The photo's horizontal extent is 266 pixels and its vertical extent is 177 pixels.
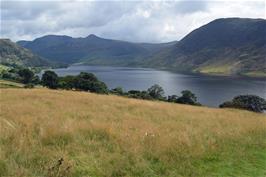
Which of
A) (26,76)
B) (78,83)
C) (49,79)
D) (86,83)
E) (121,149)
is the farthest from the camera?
(26,76)

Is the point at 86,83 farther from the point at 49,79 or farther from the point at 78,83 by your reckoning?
the point at 49,79

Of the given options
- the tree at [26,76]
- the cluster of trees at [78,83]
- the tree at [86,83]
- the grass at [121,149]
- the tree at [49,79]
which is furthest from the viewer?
the tree at [26,76]

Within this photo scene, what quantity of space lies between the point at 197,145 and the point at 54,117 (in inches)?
246

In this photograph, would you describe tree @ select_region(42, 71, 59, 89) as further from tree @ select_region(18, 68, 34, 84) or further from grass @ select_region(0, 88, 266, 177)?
grass @ select_region(0, 88, 266, 177)

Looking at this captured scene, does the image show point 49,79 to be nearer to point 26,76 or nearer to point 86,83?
point 86,83

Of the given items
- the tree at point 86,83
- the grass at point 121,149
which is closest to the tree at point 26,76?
the tree at point 86,83

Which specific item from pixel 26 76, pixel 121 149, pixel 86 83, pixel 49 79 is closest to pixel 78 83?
pixel 86 83

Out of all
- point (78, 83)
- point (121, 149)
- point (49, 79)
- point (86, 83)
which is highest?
point (49, 79)

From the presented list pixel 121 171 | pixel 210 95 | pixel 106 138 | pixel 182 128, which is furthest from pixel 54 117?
pixel 210 95

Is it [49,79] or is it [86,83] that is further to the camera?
[49,79]

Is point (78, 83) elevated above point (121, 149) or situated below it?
above

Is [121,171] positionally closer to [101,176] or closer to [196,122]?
[101,176]

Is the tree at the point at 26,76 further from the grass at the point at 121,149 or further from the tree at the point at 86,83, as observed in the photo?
the grass at the point at 121,149

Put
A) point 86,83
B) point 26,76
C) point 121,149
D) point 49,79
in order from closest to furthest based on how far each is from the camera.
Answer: point 121,149 < point 86,83 < point 49,79 < point 26,76
